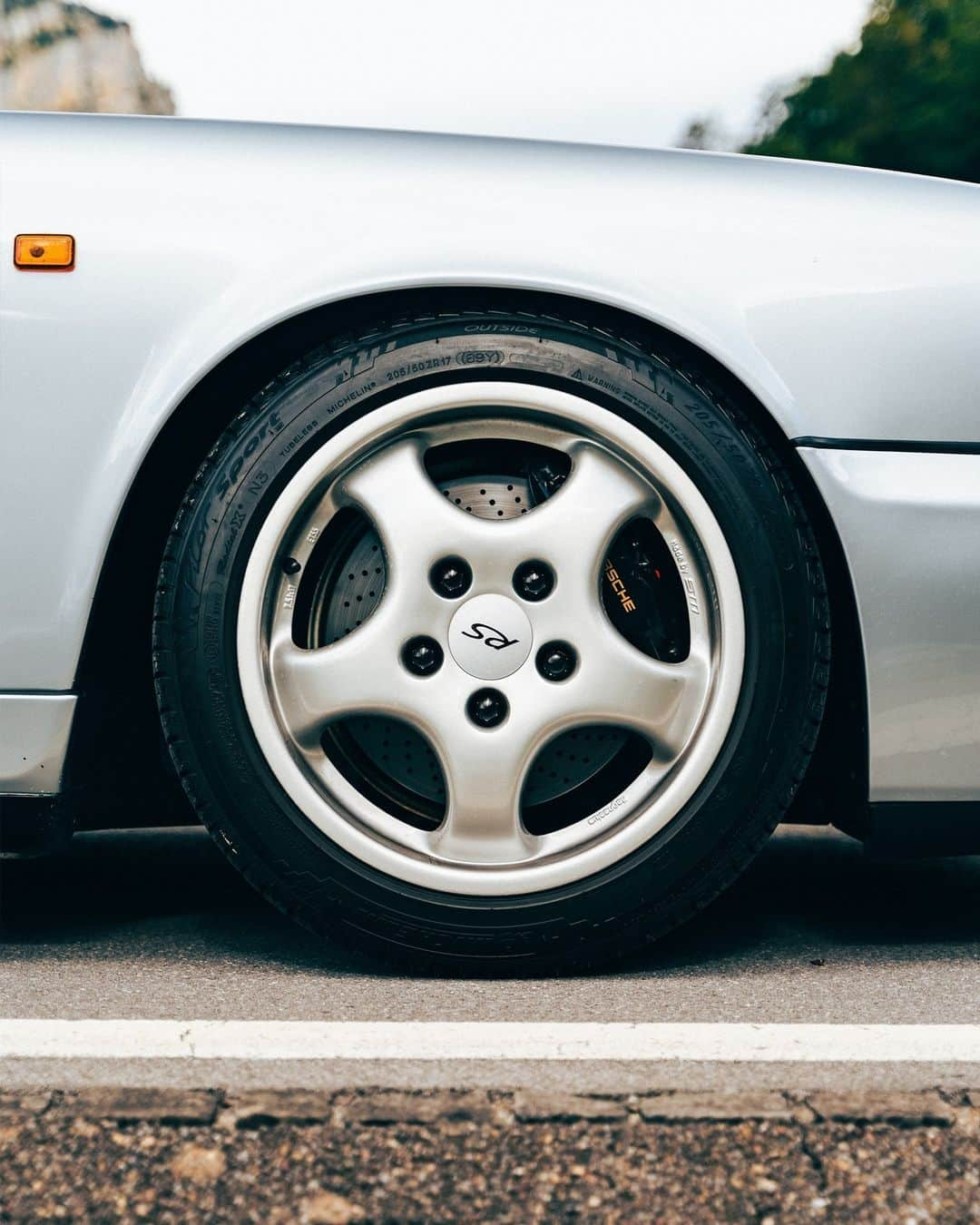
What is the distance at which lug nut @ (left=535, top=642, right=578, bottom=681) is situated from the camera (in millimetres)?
1686

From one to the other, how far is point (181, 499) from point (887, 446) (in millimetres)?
920

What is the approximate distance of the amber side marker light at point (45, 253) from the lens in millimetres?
1672

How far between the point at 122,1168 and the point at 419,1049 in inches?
14.7

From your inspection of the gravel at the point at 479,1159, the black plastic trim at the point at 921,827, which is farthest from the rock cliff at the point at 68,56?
the gravel at the point at 479,1159

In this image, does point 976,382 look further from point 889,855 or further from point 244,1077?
point 244,1077

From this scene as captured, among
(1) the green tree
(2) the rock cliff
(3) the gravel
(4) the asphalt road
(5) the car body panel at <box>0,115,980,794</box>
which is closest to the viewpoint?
(3) the gravel

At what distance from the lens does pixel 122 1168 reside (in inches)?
46.0

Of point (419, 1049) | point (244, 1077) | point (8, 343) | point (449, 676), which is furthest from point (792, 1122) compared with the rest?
point (8, 343)

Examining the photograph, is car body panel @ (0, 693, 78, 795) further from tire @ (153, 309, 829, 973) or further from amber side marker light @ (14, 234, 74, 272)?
amber side marker light @ (14, 234, 74, 272)

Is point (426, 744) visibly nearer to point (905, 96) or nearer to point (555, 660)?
point (555, 660)

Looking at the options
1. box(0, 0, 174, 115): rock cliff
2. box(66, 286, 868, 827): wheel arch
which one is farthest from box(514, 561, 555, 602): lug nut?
box(0, 0, 174, 115): rock cliff

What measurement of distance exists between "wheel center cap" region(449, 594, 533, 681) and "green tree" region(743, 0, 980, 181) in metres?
26.7

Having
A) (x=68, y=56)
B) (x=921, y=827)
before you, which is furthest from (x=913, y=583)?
(x=68, y=56)

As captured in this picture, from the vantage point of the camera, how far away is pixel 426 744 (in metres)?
1.76
